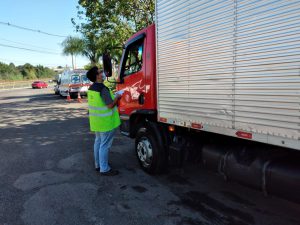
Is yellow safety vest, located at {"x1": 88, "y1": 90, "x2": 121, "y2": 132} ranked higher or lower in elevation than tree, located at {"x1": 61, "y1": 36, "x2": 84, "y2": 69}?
lower

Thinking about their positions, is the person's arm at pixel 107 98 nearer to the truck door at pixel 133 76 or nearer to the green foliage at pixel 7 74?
the truck door at pixel 133 76

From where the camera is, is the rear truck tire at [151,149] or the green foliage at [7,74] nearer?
the rear truck tire at [151,149]

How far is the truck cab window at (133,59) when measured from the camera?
4927 millimetres

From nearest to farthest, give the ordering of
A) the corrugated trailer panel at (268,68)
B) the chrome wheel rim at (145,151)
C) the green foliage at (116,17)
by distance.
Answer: the corrugated trailer panel at (268,68), the chrome wheel rim at (145,151), the green foliage at (116,17)

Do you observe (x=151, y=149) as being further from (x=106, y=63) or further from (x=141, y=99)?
(x=106, y=63)

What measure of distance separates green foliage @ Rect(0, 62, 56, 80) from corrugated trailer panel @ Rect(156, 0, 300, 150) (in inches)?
2891

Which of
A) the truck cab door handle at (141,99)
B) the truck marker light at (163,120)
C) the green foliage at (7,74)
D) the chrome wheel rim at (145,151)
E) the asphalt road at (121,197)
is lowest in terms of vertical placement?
the asphalt road at (121,197)

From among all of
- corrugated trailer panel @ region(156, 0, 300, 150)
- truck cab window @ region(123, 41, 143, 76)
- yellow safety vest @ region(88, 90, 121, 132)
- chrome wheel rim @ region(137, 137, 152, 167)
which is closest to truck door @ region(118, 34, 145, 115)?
truck cab window @ region(123, 41, 143, 76)

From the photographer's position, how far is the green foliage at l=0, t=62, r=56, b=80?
7231cm

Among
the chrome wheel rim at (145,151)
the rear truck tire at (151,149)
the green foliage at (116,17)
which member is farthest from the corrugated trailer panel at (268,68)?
the green foliage at (116,17)

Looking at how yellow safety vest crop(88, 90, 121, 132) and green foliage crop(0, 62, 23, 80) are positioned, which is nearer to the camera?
yellow safety vest crop(88, 90, 121, 132)

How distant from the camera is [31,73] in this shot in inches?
3369

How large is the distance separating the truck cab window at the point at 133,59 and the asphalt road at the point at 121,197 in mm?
1781

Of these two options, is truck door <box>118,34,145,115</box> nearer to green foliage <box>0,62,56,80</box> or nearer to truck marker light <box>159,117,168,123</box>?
truck marker light <box>159,117,168,123</box>
